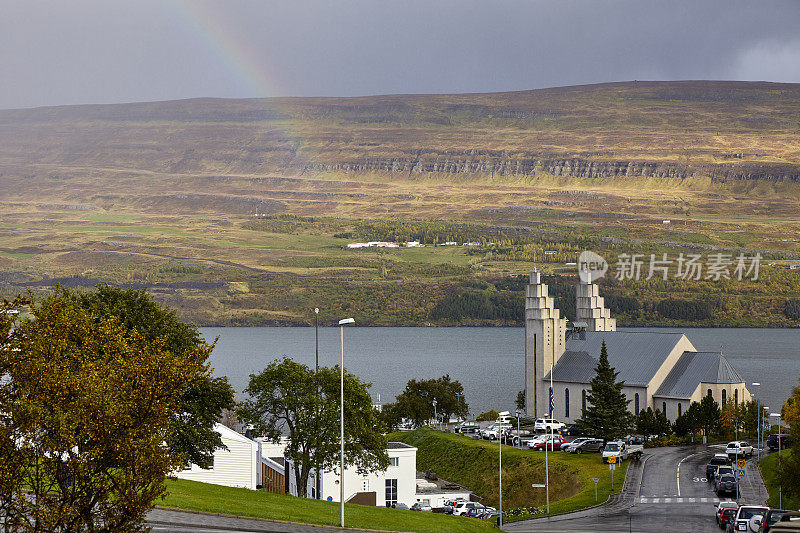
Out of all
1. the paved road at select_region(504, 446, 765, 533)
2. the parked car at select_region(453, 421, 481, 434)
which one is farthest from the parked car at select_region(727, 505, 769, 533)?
the parked car at select_region(453, 421, 481, 434)

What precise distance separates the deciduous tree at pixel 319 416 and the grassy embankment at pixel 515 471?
40.4ft

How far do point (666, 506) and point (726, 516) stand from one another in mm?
9251

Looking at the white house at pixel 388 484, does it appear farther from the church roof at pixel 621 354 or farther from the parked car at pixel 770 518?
the church roof at pixel 621 354

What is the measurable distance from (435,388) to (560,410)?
20491 millimetres

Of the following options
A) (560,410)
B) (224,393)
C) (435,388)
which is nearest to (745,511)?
(224,393)

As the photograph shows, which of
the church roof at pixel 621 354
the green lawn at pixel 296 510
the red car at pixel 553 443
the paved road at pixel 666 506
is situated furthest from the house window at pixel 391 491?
the church roof at pixel 621 354

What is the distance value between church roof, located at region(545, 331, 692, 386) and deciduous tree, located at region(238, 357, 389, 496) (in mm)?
54517

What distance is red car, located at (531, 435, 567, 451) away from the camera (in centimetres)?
8944

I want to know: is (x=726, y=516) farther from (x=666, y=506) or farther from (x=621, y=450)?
(x=621, y=450)

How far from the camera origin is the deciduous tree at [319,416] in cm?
5775

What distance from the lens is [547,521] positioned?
58500mm

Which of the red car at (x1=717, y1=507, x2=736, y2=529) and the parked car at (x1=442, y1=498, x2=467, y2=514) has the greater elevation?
the red car at (x1=717, y1=507, x2=736, y2=529)

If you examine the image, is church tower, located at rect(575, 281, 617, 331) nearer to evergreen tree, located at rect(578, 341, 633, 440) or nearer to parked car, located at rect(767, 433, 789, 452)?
evergreen tree, located at rect(578, 341, 633, 440)

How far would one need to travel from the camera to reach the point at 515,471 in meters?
85.2
